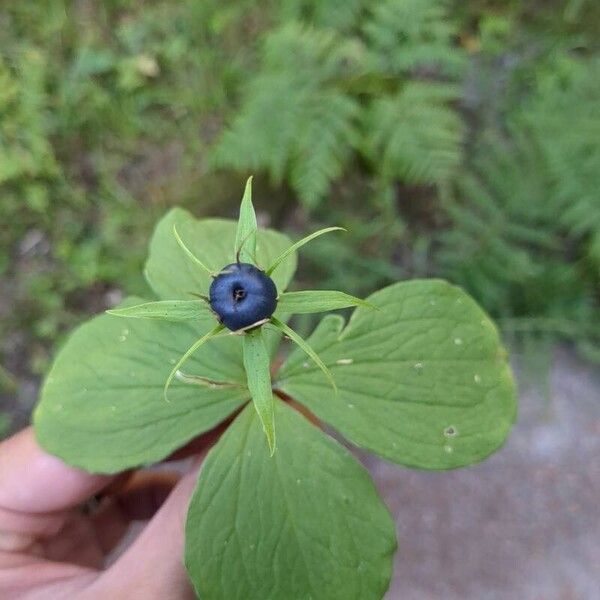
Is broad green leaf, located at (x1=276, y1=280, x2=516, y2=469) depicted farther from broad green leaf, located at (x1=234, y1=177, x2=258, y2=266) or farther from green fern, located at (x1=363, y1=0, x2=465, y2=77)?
green fern, located at (x1=363, y1=0, x2=465, y2=77)

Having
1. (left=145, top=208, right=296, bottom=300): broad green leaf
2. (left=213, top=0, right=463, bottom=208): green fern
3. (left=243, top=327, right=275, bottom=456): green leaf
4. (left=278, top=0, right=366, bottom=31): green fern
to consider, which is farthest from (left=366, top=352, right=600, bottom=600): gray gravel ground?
(left=278, top=0, right=366, bottom=31): green fern

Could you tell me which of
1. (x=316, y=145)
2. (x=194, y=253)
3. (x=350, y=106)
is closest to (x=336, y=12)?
(x=350, y=106)

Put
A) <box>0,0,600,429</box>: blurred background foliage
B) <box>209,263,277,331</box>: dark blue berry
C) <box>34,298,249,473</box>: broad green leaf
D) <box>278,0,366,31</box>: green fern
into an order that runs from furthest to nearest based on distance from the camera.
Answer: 1. <box>278,0,366,31</box>: green fern
2. <box>0,0,600,429</box>: blurred background foliage
3. <box>34,298,249,473</box>: broad green leaf
4. <box>209,263,277,331</box>: dark blue berry

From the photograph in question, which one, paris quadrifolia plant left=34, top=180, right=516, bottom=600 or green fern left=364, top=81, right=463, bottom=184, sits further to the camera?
green fern left=364, top=81, right=463, bottom=184

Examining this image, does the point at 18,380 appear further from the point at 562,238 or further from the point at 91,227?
the point at 562,238

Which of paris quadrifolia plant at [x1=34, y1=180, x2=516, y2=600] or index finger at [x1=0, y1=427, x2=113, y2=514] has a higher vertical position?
paris quadrifolia plant at [x1=34, y1=180, x2=516, y2=600]

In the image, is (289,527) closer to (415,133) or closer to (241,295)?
(241,295)

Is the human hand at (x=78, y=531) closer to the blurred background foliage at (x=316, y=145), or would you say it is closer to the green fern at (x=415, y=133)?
the blurred background foliage at (x=316, y=145)
